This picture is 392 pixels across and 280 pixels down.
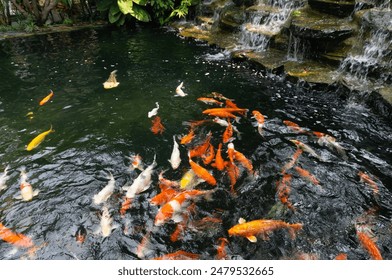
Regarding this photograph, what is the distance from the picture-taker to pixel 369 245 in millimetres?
3582

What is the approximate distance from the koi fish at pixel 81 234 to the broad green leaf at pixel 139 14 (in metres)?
13.2

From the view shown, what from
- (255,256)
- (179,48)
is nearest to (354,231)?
(255,256)

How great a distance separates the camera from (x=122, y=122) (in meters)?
6.51

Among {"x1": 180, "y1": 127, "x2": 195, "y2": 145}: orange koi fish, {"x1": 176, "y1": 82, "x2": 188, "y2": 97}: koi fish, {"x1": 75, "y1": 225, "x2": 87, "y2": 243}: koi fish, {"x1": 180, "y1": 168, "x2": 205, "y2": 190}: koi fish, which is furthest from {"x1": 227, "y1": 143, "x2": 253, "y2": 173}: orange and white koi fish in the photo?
{"x1": 176, "y1": 82, "x2": 188, "y2": 97}: koi fish

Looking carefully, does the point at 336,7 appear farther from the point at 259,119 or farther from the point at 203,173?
the point at 203,173

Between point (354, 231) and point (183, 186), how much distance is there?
7.51 feet

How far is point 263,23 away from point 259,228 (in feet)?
32.2

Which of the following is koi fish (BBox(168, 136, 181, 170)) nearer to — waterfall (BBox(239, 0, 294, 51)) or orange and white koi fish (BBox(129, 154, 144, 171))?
orange and white koi fish (BBox(129, 154, 144, 171))

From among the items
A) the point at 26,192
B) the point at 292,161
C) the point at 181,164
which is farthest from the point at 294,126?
the point at 26,192

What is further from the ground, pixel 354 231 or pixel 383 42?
pixel 383 42

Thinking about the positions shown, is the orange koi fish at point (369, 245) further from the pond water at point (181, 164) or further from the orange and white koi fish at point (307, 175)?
the orange and white koi fish at point (307, 175)

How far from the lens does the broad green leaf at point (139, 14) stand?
15.0 m

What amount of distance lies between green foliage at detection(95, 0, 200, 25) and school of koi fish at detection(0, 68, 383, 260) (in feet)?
35.4

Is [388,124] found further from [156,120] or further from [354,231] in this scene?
[156,120]
